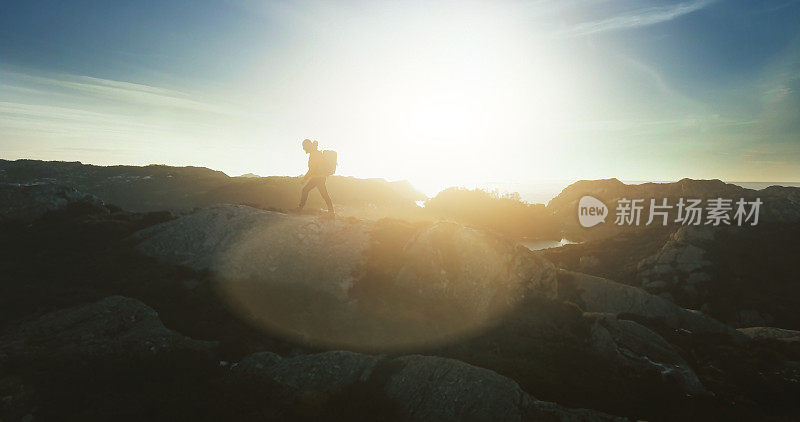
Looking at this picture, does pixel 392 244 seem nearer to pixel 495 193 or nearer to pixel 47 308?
pixel 47 308

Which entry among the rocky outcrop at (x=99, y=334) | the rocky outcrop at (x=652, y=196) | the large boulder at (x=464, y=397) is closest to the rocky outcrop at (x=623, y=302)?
the large boulder at (x=464, y=397)

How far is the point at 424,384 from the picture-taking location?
41.1 ft

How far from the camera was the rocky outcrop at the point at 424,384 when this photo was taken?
37.2 feet

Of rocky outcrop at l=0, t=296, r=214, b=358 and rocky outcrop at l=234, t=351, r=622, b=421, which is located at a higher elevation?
rocky outcrop at l=0, t=296, r=214, b=358

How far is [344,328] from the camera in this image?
53.7ft

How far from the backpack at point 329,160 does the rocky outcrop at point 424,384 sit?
10859 millimetres

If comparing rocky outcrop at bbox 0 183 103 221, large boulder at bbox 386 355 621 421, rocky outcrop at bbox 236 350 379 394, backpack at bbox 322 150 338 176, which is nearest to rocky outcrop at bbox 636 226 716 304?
large boulder at bbox 386 355 621 421

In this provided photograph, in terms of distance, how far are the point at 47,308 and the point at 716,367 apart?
108 ft

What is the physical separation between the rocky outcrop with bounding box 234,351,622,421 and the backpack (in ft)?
35.6

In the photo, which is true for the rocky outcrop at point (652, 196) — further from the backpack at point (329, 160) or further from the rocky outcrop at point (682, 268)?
the backpack at point (329, 160)

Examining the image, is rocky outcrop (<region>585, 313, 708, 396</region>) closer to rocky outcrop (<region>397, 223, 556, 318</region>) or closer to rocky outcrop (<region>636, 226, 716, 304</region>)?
rocky outcrop (<region>397, 223, 556, 318</region>)

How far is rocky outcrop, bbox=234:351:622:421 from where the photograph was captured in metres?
11.4

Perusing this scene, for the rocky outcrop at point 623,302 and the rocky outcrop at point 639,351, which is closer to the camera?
the rocky outcrop at point 639,351

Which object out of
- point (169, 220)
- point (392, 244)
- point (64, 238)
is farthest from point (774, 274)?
point (64, 238)
